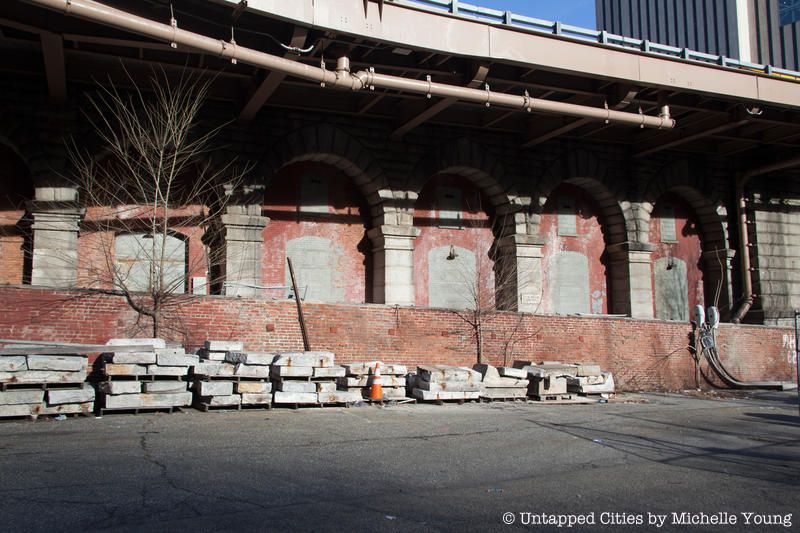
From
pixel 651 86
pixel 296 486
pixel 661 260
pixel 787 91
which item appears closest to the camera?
pixel 296 486

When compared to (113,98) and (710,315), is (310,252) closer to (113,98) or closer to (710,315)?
(113,98)

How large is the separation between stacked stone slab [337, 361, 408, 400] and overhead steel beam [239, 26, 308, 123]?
6887 mm

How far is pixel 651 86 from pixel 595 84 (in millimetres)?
1459

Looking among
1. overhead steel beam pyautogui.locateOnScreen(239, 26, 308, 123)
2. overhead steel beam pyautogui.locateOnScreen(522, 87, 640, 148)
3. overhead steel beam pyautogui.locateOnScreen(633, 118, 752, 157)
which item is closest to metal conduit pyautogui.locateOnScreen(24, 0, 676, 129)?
overhead steel beam pyautogui.locateOnScreen(522, 87, 640, 148)

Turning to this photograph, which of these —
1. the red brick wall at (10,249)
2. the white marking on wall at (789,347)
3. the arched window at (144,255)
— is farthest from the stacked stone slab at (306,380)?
the white marking on wall at (789,347)

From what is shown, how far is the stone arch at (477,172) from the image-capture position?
20594 mm

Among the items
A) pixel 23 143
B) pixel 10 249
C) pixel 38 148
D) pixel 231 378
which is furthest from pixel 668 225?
pixel 10 249

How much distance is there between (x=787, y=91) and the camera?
65.4 ft

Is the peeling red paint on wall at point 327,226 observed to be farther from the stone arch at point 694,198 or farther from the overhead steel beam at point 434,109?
the stone arch at point 694,198

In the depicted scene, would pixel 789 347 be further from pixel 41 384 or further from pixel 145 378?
pixel 41 384

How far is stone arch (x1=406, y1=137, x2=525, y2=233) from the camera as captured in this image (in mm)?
20594

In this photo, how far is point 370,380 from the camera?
13219 mm

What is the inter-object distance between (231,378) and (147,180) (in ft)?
24.6

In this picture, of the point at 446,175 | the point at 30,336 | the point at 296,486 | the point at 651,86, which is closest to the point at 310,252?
the point at 446,175
